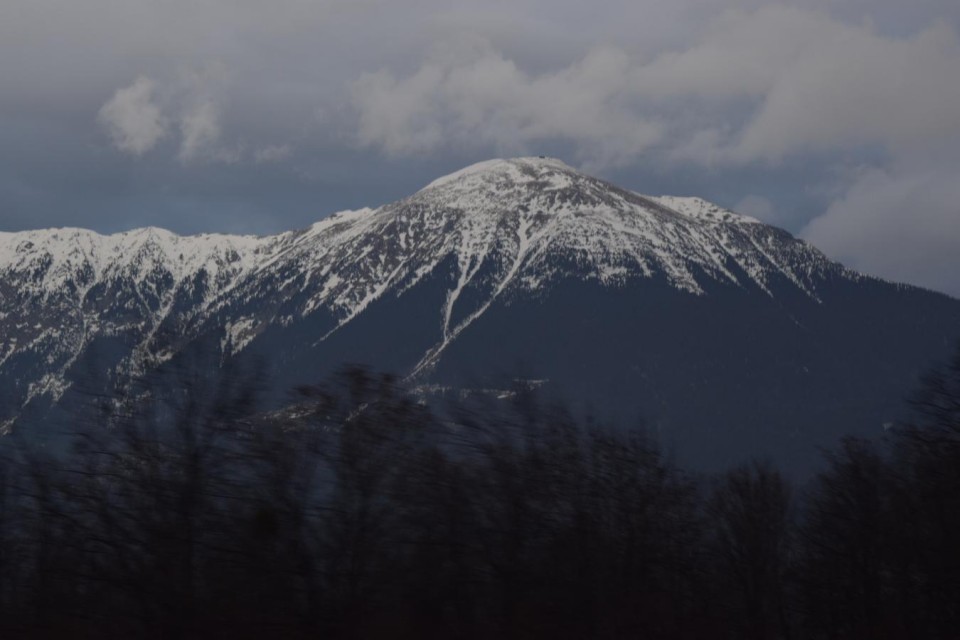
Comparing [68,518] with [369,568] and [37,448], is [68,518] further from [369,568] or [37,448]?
[369,568]

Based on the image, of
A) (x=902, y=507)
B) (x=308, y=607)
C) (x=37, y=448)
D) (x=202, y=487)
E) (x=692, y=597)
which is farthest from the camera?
(x=902, y=507)

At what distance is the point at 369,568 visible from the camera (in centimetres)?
3809

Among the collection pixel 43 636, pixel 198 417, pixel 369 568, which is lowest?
pixel 43 636

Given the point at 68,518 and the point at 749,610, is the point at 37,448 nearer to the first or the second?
the point at 68,518

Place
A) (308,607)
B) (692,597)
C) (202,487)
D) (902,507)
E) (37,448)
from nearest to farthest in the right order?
(308,607), (202,487), (37,448), (692,597), (902,507)

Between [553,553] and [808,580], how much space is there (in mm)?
16266

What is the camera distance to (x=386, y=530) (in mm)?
39438

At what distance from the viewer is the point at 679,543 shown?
49594 mm

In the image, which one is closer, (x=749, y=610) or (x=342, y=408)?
(x=342, y=408)

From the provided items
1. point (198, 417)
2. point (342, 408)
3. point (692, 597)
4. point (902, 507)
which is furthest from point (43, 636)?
point (902, 507)

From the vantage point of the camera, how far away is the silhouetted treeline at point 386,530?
3531 cm

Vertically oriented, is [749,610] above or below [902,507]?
below

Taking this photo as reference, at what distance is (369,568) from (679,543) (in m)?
16.3

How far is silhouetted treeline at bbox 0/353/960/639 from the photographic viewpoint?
3531 cm
